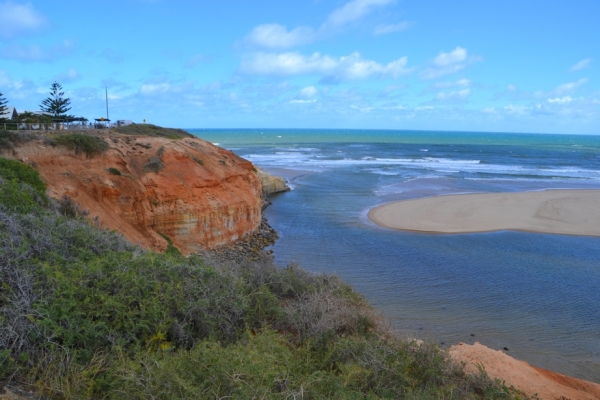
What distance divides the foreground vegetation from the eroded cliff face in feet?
27.4

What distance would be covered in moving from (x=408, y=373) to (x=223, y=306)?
306 cm

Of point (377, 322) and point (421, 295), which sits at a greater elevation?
point (377, 322)

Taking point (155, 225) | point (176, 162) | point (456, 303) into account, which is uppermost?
point (176, 162)

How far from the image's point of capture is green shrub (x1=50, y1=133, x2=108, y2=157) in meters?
18.3

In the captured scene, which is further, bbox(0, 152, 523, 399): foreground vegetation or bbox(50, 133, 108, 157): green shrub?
bbox(50, 133, 108, 157): green shrub

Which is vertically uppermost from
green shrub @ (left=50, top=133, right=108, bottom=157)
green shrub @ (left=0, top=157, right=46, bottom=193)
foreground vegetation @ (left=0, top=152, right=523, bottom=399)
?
green shrub @ (left=50, top=133, right=108, bottom=157)

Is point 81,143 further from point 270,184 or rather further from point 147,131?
point 270,184

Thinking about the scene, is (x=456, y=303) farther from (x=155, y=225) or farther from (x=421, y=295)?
(x=155, y=225)

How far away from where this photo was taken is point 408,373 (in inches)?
271

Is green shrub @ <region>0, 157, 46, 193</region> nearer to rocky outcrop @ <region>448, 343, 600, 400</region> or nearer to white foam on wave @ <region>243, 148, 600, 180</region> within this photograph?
rocky outcrop @ <region>448, 343, 600, 400</region>

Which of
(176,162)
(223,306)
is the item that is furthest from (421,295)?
(176,162)

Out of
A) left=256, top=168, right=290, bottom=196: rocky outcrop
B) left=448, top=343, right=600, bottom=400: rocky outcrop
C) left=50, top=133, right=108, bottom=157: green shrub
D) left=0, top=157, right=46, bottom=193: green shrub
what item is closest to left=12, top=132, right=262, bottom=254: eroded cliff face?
left=50, top=133, right=108, bottom=157: green shrub

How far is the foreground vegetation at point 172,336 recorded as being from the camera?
525 centimetres

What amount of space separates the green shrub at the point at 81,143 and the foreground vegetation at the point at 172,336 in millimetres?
10363
